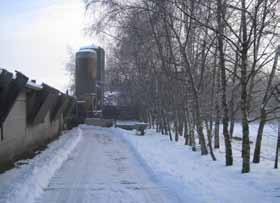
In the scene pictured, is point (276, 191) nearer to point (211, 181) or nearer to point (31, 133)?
point (211, 181)

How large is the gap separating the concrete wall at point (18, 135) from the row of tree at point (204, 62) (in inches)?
175

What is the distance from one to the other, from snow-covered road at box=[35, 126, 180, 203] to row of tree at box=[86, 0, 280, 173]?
2905 millimetres

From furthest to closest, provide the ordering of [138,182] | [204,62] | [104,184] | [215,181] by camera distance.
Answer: [204,62] < [138,182] < [104,184] < [215,181]

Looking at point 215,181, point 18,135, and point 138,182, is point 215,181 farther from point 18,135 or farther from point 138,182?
point 18,135

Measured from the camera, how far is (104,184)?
39.4 feet

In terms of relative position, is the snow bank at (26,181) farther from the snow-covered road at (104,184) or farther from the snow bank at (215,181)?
the snow bank at (215,181)

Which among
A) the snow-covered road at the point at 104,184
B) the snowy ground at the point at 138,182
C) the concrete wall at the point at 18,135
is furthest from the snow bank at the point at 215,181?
the concrete wall at the point at 18,135

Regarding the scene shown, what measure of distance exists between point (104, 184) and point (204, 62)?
10196 millimetres

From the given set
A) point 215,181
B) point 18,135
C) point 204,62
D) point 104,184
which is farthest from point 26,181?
point 204,62

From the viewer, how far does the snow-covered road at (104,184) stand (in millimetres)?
10099

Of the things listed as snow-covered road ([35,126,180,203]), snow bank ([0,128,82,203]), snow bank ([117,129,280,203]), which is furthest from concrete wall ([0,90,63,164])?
snow bank ([117,129,280,203])

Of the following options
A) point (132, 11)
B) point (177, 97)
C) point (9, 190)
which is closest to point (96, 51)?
point (177, 97)

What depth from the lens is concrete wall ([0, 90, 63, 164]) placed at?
14.5 meters

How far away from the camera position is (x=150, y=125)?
52.6m
